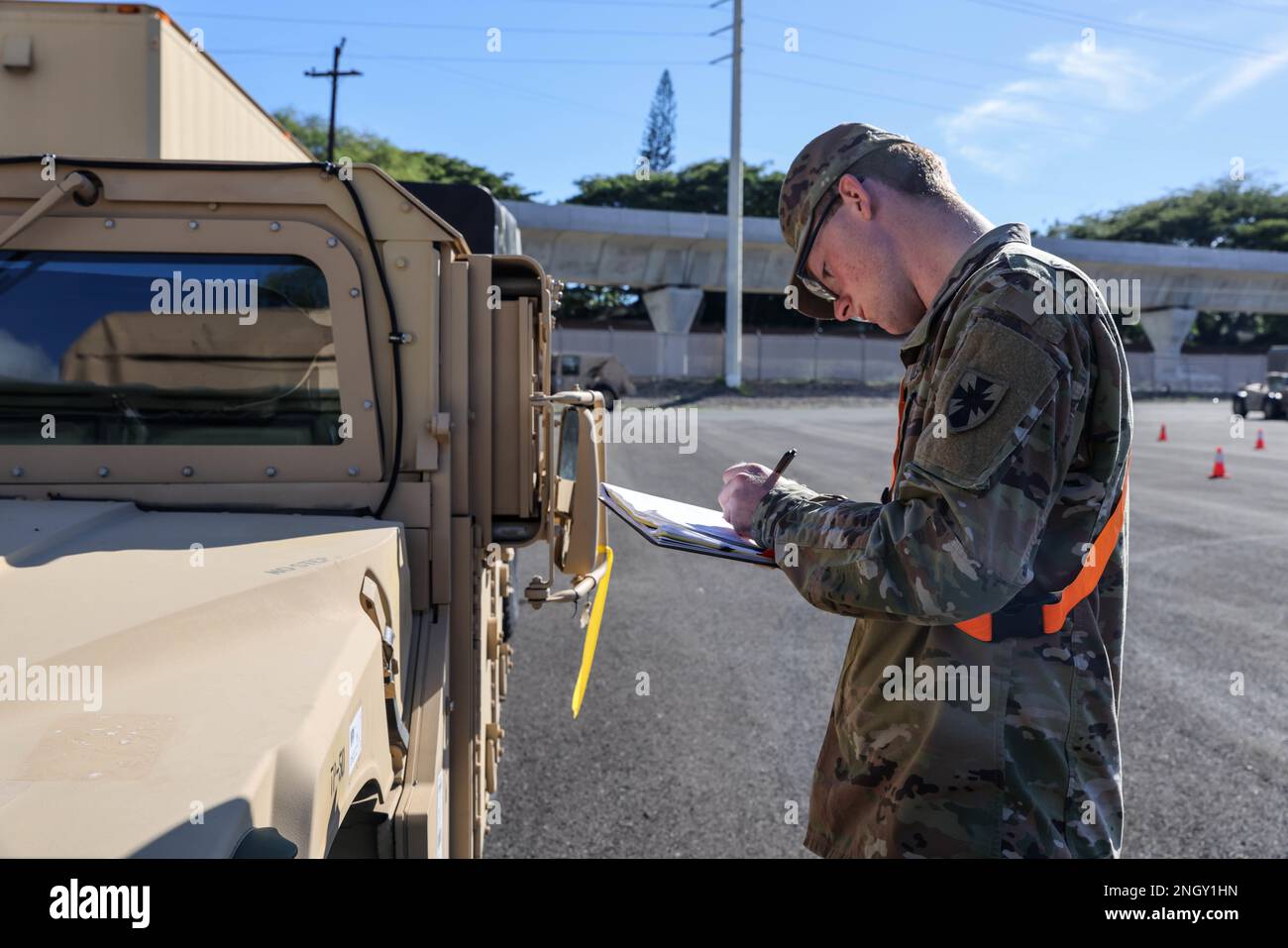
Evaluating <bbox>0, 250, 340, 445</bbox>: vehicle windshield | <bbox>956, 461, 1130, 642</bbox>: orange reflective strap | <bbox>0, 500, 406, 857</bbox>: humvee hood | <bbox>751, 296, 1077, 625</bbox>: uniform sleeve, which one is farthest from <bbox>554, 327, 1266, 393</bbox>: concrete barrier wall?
<bbox>751, 296, 1077, 625</bbox>: uniform sleeve

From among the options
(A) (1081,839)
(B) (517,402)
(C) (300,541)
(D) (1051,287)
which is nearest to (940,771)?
(A) (1081,839)

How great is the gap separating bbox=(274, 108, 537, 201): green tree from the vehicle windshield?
113 ft

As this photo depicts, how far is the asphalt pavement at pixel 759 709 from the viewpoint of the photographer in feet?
13.0

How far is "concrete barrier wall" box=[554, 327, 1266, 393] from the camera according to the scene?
37938 millimetres

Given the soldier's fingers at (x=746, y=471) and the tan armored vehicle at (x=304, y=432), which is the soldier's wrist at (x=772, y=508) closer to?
the soldier's fingers at (x=746, y=471)

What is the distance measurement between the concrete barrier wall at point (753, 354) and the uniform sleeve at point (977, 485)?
35.0m

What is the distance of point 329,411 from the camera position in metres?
2.84

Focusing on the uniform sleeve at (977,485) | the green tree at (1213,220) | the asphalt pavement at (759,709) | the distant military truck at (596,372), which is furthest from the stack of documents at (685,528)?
the green tree at (1213,220)

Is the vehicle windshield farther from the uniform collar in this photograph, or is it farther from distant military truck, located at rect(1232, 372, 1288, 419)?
distant military truck, located at rect(1232, 372, 1288, 419)

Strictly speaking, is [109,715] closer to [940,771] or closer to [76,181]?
[940,771]

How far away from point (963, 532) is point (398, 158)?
134ft

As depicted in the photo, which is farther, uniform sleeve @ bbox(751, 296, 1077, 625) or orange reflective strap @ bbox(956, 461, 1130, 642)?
orange reflective strap @ bbox(956, 461, 1130, 642)

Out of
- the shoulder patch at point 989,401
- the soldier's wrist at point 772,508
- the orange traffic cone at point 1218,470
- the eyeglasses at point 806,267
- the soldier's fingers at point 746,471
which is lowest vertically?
the orange traffic cone at point 1218,470

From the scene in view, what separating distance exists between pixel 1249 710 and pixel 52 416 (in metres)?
5.31
